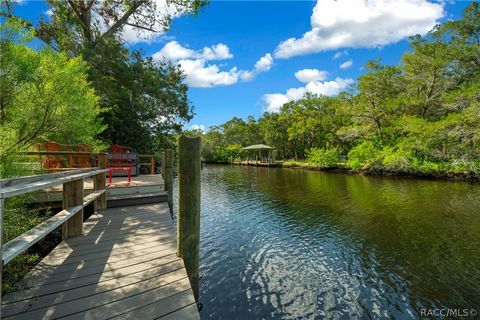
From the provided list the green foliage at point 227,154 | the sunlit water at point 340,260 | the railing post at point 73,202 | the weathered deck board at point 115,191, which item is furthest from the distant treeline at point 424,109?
the green foliage at point 227,154

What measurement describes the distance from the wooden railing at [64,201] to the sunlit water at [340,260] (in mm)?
2628

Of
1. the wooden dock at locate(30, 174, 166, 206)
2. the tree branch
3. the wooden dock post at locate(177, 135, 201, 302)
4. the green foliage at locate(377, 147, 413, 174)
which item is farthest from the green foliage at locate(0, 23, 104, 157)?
the green foliage at locate(377, 147, 413, 174)

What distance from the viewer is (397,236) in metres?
7.49

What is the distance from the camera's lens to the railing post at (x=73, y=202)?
12.5 ft

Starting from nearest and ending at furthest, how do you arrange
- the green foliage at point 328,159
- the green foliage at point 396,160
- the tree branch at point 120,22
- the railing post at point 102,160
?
the railing post at point 102,160
the tree branch at point 120,22
the green foliage at point 396,160
the green foliage at point 328,159

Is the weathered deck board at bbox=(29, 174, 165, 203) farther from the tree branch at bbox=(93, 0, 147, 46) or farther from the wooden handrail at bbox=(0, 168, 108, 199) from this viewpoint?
the tree branch at bbox=(93, 0, 147, 46)

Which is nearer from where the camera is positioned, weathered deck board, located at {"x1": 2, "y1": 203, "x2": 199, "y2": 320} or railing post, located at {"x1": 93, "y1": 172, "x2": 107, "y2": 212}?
weathered deck board, located at {"x1": 2, "y1": 203, "x2": 199, "y2": 320}

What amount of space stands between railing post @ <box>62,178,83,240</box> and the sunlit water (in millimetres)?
2492

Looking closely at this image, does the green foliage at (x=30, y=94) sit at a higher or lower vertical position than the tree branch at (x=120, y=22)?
lower

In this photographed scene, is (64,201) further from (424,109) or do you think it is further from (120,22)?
(424,109)

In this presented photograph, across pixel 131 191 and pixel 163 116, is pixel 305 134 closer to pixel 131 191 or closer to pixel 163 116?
pixel 163 116

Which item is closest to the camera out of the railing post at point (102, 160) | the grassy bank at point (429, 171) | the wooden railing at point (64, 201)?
the wooden railing at point (64, 201)

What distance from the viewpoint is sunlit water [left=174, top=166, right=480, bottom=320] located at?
435 centimetres

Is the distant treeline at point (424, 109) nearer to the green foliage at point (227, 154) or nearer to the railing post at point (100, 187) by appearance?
the railing post at point (100, 187)
